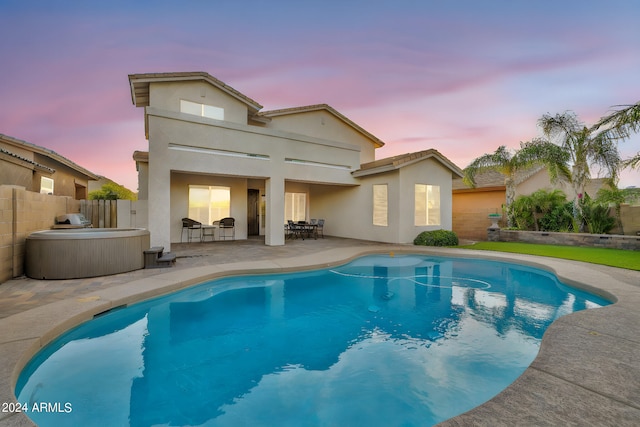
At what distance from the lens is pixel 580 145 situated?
1251 centimetres

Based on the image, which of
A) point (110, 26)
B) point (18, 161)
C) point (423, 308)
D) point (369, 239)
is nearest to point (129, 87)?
point (110, 26)

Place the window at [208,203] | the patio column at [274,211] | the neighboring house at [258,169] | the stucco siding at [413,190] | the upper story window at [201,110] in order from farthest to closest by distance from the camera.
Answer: the window at [208,203] < the stucco siding at [413,190] < the patio column at [274,211] < the upper story window at [201,110] < the neighboring house at [258,169]

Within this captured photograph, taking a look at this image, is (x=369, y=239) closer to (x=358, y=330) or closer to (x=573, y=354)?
(x=358, y=330)

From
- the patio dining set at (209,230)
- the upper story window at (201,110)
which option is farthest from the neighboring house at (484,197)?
the upper story window at (201,110)

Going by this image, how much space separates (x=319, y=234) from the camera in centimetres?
1752

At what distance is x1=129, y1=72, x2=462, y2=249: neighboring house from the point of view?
34.1ft

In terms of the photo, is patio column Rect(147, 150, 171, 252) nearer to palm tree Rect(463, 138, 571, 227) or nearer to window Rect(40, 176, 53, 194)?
window Rect(40, 176, 53, 194)

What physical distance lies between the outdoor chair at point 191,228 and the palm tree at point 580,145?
16.7 m

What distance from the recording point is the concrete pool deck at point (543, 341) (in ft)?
6.82

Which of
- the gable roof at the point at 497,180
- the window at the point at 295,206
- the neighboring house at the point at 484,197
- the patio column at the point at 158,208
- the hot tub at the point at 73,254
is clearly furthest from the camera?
the window at the point at 295,206

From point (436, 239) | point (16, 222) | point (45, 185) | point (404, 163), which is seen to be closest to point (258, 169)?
point (404, 163)

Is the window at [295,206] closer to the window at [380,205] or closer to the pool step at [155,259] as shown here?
the window at [380,205]

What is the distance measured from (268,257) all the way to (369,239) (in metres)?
6.60

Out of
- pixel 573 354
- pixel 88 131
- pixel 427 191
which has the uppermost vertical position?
pixel 88 131
